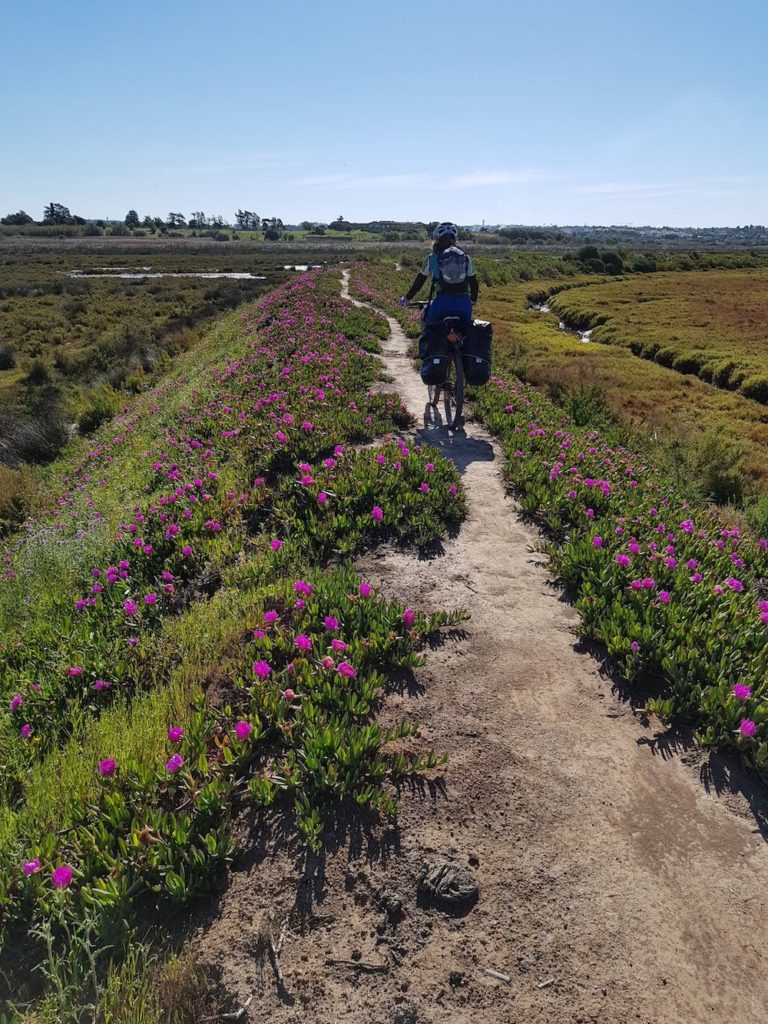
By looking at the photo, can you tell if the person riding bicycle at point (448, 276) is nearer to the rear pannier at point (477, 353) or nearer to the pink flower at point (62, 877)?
the rear pannier at point (477, 353)

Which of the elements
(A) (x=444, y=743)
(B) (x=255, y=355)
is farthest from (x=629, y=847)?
(B) (x=255, y=355)

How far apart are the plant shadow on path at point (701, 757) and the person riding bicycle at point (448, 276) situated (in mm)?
6202

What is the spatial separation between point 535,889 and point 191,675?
2404 mm

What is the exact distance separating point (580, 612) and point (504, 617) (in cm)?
61

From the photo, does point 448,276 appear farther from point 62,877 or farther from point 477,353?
point 62,877

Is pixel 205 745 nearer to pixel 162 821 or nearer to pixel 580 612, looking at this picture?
pixel 162 821

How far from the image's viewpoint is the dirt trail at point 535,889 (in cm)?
232

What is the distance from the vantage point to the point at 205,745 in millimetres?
3291

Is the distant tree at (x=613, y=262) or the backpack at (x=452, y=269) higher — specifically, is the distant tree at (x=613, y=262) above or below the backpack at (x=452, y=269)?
above

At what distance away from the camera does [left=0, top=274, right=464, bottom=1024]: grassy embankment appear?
105 inches

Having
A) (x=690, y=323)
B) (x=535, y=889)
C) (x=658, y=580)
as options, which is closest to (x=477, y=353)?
(x=658, y=580)

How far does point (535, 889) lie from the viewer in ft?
8.86

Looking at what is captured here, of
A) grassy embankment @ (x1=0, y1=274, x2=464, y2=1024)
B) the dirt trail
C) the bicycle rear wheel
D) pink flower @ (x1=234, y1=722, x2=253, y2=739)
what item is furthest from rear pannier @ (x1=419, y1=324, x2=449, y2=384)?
pink flower @ (x1=234, y1=722, x2=253, y2=739)

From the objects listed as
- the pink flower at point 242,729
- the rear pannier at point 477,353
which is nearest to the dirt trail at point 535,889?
the pink flower at point 242,729
